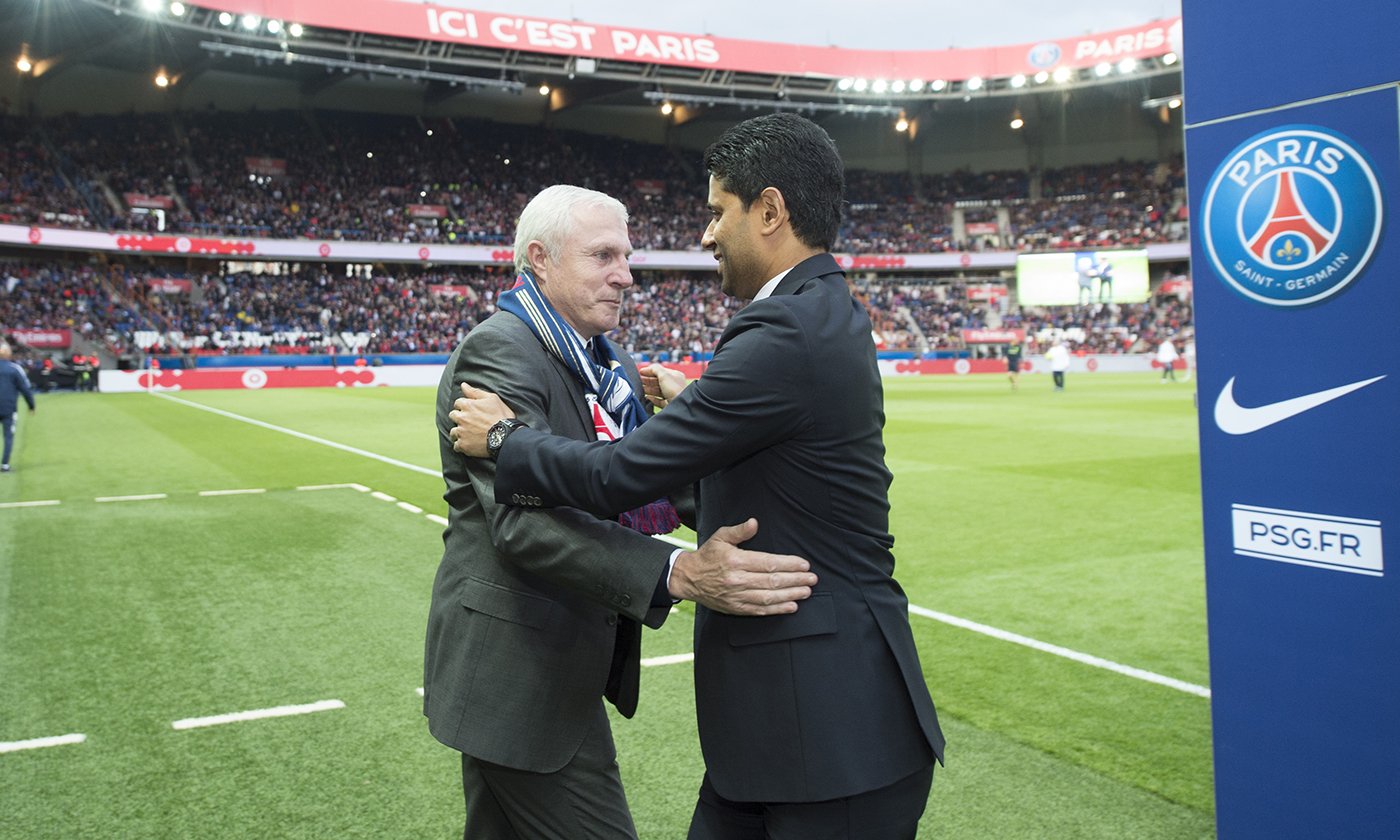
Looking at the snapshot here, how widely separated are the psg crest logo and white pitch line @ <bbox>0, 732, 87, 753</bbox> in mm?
5387

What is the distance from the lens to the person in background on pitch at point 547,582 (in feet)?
8.11

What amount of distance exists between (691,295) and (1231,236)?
57592 millimetres

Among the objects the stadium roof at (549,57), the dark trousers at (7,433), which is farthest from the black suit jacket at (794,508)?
the stadium roof at (549,57)

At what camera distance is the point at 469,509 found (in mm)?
2797

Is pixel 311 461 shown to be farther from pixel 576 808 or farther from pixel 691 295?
pixel 691 295

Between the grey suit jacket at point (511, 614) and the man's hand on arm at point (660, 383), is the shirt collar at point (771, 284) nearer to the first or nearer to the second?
the grey suit jacket at point (511, 614)

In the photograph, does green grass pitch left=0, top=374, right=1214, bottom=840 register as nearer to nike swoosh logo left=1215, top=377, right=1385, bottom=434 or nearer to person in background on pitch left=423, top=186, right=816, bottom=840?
person in background on pitch left=423, top=186, right=816, bottom=840

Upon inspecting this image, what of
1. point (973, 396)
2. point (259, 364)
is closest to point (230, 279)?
point (259, 364)

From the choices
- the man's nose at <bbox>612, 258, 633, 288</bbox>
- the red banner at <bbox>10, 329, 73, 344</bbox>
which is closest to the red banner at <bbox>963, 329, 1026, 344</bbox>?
the red banner at <bbox>10, 329, 73, 344</bbox>

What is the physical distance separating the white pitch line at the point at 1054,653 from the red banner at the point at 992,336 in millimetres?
54986

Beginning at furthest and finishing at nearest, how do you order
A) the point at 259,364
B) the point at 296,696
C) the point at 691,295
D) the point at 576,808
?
the point at 691,295, the point at 259,364, the point at 296,696, the point at 576,808

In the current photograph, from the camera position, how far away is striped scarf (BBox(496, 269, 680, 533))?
2.79 meters

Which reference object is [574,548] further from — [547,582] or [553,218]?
[553,218]

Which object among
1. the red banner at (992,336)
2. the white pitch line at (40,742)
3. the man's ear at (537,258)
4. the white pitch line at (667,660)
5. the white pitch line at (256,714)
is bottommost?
the red banner at (992,336)
